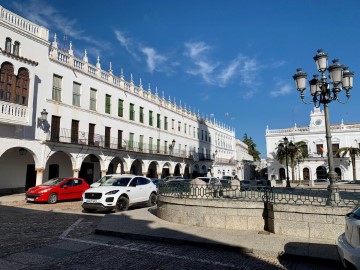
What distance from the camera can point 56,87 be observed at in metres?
27.2

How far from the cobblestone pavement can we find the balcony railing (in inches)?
698

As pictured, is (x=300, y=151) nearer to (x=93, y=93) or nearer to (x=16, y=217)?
(x=93, y=93)

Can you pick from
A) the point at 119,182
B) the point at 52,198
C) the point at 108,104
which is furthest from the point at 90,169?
the point at 119,182

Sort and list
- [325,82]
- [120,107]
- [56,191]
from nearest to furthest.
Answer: [325,82] → [56,191] → [120,107]

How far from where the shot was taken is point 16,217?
1302 cm

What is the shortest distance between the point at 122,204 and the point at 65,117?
52.6 feet

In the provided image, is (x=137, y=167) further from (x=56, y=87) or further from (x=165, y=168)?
(x=56, y=87)

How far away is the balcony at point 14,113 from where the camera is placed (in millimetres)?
21005

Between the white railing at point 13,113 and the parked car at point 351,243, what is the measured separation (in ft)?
71.8

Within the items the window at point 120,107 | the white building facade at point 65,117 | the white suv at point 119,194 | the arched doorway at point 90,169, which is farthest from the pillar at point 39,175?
the window at point 120,107

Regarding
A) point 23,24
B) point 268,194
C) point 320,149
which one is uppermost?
point 23,24

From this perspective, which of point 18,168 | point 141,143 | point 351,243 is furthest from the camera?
point 141,143

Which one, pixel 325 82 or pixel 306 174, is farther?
pixel 306 174

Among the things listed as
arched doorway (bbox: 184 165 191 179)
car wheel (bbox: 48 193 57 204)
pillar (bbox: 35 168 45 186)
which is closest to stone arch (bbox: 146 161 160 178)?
arched doorway (bbox: 184 165 191 179)
